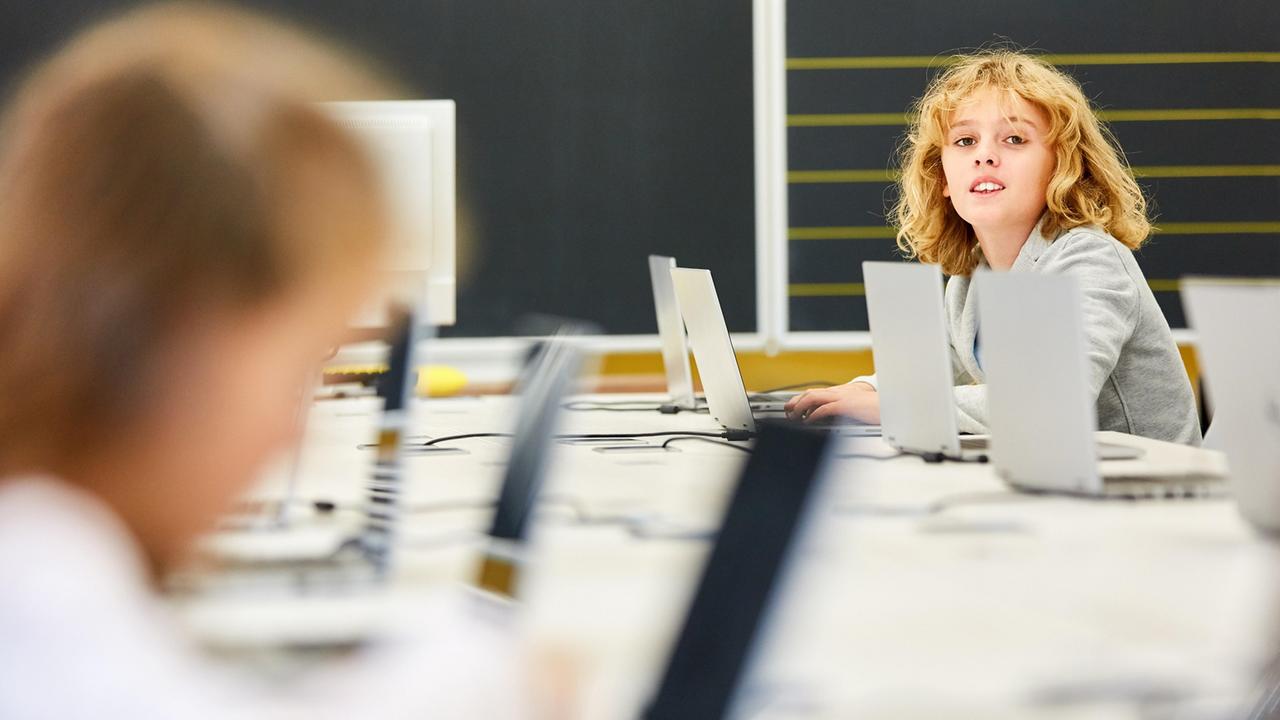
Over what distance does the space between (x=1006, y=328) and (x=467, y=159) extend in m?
2.92

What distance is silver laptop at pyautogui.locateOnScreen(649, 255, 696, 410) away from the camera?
8.21 feet

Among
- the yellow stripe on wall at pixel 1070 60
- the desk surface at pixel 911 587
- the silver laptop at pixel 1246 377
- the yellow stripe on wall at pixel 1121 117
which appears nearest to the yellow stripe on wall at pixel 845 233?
the yellow stripe on wall at pixel 1121 117

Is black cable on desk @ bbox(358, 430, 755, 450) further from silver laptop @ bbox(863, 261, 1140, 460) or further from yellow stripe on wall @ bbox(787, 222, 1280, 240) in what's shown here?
yellow stripe on wall @ bbox(787, 222, 1280, 240)

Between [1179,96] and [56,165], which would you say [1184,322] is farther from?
[56,165]

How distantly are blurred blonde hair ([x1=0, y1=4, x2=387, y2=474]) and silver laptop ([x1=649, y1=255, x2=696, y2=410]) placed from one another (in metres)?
1.97

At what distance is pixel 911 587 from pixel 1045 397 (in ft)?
1.60

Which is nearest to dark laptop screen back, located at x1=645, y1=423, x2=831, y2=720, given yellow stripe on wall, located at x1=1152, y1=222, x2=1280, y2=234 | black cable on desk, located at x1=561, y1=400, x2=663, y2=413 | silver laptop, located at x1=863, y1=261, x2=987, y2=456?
silver laptop, located at x1=863, y1=261, x2=987, y2=456

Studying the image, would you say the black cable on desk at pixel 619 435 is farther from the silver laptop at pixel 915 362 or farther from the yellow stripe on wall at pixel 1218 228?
the yellow stripe on wall at pixel 1218 228

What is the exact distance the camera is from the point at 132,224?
435 millimetres

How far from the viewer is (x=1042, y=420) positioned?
1.42 metres

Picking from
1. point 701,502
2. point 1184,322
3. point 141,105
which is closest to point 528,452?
point 141,105

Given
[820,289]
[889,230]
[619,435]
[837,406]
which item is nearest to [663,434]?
[619,435]

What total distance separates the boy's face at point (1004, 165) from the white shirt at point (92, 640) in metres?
1.94

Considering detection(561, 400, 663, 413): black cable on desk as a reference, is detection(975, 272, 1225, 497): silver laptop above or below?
above
